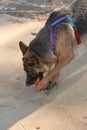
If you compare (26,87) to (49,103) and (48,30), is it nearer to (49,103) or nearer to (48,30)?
(49,103)

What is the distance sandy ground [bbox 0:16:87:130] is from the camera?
215 inches

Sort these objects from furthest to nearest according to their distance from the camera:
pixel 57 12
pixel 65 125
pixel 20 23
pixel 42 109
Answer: pixel 20 23 < pixel 57 12 < pixel 42 109 < pixel 65 125

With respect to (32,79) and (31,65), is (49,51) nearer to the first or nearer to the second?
(31,65)

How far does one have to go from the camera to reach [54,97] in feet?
20.1

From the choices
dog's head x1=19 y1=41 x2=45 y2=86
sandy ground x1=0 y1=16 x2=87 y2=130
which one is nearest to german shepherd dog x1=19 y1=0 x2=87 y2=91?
dog's head x1=19 y1=41 x2=45 y2=86

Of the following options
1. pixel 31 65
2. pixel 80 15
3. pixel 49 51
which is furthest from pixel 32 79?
pixel 80 15

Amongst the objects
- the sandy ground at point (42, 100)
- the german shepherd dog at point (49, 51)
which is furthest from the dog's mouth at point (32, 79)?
the sandy ground at point (42, 100)

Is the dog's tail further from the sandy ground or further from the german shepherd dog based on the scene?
the sandy ground

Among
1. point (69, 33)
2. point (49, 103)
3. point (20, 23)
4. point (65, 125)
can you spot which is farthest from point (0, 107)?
point (20, 23)

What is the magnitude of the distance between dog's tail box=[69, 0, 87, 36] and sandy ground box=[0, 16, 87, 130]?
88 cm

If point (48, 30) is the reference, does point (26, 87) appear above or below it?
below

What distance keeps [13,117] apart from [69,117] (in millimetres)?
842

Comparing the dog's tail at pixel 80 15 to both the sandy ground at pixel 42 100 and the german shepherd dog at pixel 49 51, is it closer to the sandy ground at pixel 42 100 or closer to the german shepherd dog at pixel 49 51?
the german shepherd dog at pixel 49 51

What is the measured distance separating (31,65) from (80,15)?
4.19 feet
